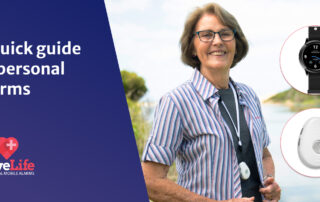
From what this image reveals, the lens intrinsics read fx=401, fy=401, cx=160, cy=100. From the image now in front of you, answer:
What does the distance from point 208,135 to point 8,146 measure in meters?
2.02

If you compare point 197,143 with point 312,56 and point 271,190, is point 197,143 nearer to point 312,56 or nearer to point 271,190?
point 271,190

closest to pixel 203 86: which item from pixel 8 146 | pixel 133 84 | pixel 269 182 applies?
pixel 269 182

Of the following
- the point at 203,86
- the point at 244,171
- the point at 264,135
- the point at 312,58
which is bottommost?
the point at 244,171

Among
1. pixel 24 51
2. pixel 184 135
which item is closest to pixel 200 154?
pixel 184 135

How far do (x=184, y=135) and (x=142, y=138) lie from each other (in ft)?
12.6

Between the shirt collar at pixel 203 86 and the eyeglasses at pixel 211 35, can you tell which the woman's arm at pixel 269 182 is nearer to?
the shirt collar at pixel 203 86

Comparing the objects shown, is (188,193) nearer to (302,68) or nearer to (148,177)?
(148,177)

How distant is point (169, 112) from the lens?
5.91 feet

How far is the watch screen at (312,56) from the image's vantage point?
2.53 m

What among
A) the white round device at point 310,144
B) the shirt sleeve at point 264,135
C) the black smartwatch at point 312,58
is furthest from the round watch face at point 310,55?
the shirt sleeve at point 264,135

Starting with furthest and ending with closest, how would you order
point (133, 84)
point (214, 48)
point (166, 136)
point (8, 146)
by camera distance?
point (133, 84) < point (8, 146) < point (214, 48) < point (166, 136)

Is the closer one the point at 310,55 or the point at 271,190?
the point at 271,190

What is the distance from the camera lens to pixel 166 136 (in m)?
1.80

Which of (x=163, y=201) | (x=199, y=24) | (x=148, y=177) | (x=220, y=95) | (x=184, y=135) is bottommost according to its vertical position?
(x=163, y=201)
